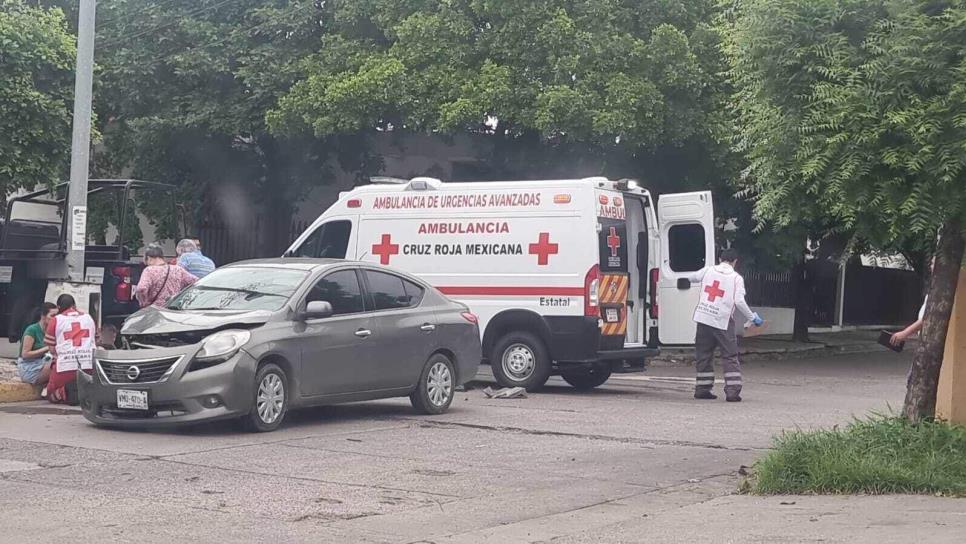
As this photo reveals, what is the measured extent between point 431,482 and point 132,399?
3.20 metres

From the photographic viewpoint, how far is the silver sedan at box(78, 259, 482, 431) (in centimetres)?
1105

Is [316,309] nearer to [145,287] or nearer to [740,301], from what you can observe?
[145,287]

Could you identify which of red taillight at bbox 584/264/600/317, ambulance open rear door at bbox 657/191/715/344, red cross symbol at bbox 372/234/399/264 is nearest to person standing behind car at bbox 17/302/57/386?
red cross symbol at bbox 372/234/399/264

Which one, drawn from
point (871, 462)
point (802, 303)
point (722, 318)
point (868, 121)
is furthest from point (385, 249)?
point (802, 303)

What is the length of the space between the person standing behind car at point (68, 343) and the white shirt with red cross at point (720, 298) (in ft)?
23.5

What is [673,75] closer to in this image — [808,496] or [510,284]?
[510,284]

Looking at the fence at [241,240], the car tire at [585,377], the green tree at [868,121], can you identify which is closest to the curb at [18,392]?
the car tire at [585,377]

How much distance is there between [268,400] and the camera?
11.5 meters

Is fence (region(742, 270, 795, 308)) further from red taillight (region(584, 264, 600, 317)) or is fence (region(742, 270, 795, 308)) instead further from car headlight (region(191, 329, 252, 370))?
car headlight (region(191, 329, 252, 370))

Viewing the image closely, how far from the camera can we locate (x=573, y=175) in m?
22.4

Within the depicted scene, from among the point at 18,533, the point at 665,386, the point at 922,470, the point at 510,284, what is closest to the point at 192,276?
the point at 510,284

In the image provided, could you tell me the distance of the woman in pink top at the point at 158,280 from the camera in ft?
48.0

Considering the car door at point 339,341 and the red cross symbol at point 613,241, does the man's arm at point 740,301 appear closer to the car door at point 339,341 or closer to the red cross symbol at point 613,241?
the red cross symbol at point 613,241

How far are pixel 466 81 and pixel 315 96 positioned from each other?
2765 mm
